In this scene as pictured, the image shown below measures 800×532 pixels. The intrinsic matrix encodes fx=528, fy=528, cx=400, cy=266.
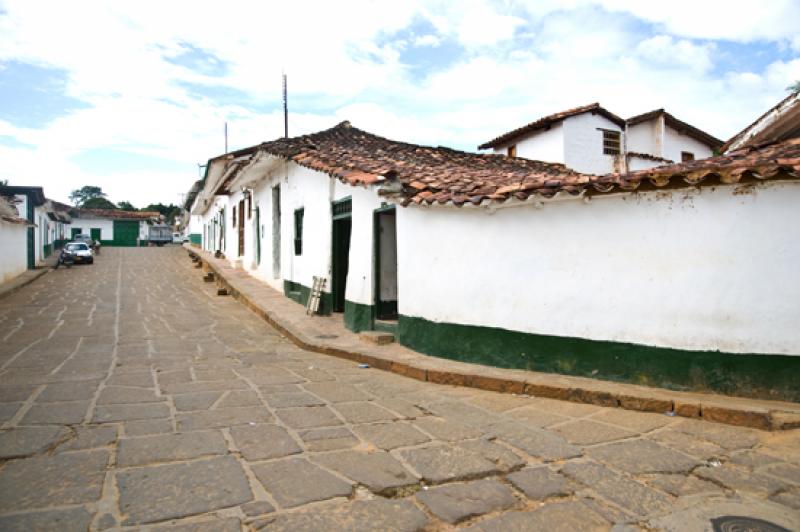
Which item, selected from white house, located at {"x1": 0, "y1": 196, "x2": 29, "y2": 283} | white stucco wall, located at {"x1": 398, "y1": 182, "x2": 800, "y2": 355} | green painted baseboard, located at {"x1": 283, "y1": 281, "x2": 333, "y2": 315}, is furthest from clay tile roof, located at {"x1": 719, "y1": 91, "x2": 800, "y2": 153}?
white house, located at {"x1": 0, "y1": 196, "x2": 29, "y2": 283}

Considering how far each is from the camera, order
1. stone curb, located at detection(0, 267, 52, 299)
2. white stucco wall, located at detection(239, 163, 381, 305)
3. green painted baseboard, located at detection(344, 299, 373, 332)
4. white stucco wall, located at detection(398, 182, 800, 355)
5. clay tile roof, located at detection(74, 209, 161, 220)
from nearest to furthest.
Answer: white stucco wall, located at detection(398, 182, 800, 355) → green painted baseboard, located at detection(344, 299, 373, 332) → white stucco wall, located at detection(239, 163, 381, 305) → stone curb, located at detection(0, 267, 52, 299) → clay tile roof, located at detection(74, 209, 161, 220)

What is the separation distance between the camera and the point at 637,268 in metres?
5.26

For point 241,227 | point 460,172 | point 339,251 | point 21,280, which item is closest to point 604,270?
point 460,172

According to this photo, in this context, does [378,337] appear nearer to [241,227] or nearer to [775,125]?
[775,125]

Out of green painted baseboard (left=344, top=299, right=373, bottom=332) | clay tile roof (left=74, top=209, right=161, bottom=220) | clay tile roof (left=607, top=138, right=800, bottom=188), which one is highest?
clay tile roof (left=74, top=209, right=161, bottom=220)

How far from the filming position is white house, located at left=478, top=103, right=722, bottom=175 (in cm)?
2088

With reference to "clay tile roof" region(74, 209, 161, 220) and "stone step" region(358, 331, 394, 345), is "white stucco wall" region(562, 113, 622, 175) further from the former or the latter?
"clay tile roof" region(74, 209, 161, 220)

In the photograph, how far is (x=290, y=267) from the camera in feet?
41.5

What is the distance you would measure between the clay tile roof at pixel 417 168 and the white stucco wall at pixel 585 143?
579 cm

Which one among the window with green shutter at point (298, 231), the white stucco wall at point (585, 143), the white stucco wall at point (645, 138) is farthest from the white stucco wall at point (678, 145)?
the window with green shutter at point (298, 231)

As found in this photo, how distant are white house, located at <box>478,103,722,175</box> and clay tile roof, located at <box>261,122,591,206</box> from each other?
19.4ft

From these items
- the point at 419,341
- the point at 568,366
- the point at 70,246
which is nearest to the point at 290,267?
the point at 419,341

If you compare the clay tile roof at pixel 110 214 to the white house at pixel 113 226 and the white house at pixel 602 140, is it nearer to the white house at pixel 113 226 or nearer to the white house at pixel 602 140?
the white house at pixel 113 226

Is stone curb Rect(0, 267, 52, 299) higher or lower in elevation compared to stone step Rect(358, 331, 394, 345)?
higher
